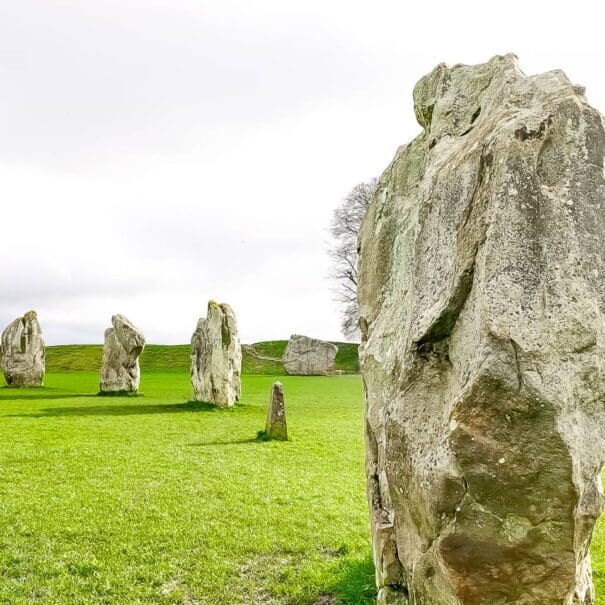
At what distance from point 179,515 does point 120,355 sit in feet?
62.2

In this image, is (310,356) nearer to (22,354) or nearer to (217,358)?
(22,354)

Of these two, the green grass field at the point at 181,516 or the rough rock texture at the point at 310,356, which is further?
the rough rock texture at the point at 310,356

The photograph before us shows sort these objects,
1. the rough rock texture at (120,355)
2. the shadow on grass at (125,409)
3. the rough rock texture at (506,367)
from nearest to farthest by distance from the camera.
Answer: the rough rock texture at (506,367) → the shadow on grass at (125,409) → the rough rock texture at (120,355)

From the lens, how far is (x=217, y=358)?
21797 millimetres

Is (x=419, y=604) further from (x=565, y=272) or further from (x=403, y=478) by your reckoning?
(x=565, y=272)

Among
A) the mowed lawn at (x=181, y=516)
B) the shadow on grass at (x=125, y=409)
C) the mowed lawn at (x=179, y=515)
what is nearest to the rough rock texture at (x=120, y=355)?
the shadow on grass at (x=125, y=409)

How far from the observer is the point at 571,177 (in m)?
4.08

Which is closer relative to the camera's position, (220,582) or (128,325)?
(220,582)

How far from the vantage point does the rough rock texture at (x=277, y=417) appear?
14.8 m

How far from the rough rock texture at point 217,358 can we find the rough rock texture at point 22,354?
11.0m

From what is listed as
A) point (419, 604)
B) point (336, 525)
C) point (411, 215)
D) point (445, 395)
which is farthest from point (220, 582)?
point (411, 215)

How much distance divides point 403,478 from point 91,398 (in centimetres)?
2261

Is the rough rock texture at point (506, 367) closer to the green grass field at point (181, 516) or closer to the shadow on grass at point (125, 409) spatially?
the green grass field at point (181, 516)

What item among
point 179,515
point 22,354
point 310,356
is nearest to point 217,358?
point 22,354
